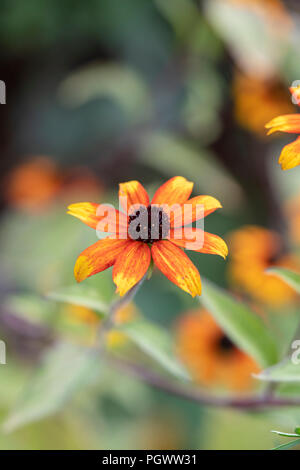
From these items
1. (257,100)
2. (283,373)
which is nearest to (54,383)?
(283,373)

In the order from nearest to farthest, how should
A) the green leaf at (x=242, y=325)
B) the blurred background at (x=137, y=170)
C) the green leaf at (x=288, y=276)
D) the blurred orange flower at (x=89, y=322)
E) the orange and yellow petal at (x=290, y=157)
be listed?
1. the orange and yellow petal at (x=290, y=157)
2. the green leaf at (x=288, y=276)
3. the green leaf at (x=242, y=325)
4. the blurred orange flower at (x=89, y=322)
5. the blurred background at (x=137, y=170)

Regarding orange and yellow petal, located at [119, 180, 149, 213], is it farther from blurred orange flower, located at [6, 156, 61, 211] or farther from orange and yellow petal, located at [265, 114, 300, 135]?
blurred orange flower, located at [6, 156, 61, 211]

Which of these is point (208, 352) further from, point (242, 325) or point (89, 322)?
point (242, 325)

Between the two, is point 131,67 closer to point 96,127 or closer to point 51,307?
point 96,127

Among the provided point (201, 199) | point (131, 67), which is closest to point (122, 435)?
point (201, 199)

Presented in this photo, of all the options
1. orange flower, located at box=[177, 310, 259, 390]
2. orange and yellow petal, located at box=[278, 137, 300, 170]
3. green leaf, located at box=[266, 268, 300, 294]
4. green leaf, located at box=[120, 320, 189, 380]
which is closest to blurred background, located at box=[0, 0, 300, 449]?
orange flower, located at box=[177, 310, 259, 390]

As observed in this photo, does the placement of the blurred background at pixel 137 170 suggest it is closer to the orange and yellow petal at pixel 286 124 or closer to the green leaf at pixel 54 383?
the green leaf at pixel 54 383

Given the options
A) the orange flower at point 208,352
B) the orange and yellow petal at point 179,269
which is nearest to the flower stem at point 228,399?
the orange and yellow petal at point 179,269
